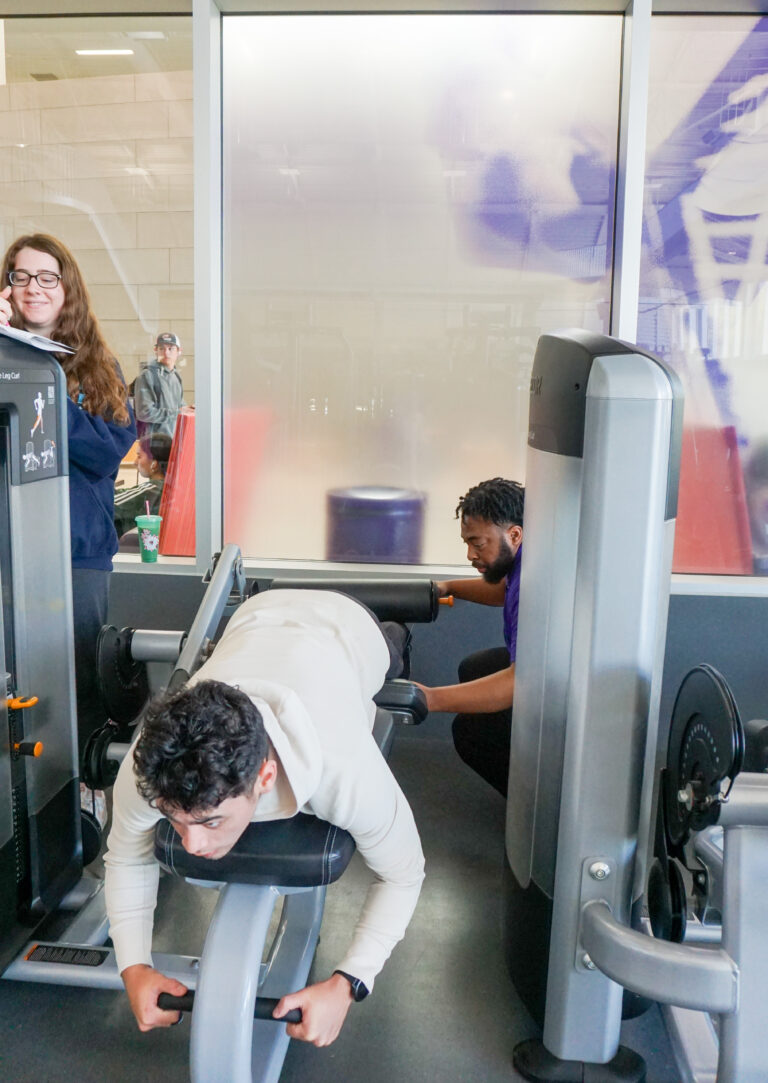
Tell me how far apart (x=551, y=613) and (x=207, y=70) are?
91.8 inches

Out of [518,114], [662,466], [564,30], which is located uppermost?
[564,30]

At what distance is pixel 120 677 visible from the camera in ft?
6.57

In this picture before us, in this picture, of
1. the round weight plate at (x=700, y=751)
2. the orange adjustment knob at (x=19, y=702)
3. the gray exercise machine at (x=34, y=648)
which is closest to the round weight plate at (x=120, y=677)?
the gray exercise machine at (x=34, y=648)

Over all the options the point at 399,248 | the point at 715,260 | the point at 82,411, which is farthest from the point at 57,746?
the point at 715,260

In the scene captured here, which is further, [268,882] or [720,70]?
[720,70]

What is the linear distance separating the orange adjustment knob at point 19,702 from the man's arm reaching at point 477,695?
83 cm

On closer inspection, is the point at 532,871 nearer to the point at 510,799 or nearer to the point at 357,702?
the point at 510,799

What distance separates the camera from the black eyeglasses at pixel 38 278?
6.07ft

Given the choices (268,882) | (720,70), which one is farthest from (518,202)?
(268,882)

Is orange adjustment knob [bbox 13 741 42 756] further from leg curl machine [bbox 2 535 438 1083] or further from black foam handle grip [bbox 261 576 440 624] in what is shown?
black foam handle grip [bbox 261 576 440 624]

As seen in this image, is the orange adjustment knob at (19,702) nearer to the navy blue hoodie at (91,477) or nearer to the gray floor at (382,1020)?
the navy blue hoodie at (91,477)

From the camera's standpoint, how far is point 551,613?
150 centimetres

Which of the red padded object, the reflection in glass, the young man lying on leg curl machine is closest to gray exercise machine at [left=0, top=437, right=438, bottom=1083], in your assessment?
the young man lying on leg curl machine

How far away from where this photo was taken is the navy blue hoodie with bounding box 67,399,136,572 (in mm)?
1896
